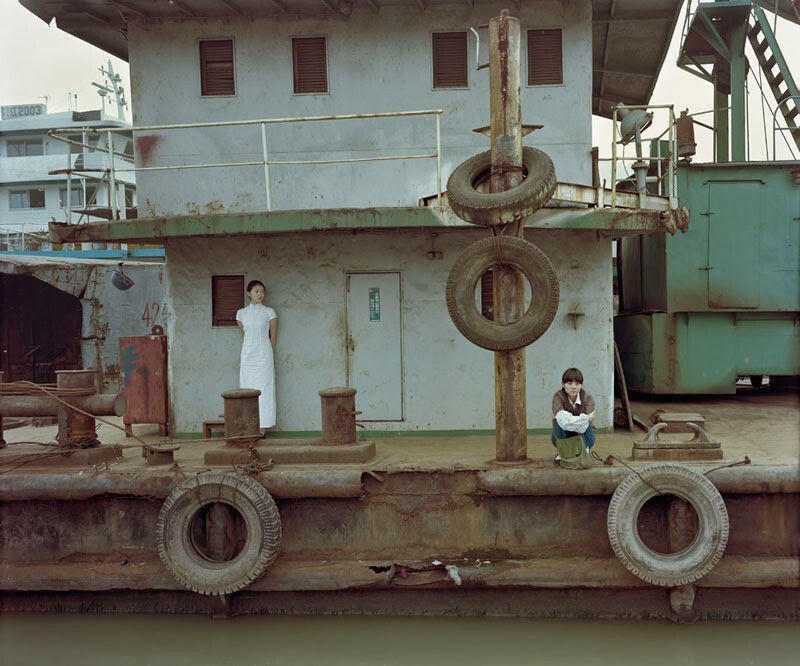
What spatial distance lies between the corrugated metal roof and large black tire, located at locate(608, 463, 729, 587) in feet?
19.8

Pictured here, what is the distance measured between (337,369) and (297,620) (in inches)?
124

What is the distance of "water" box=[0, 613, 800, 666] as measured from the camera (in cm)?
570

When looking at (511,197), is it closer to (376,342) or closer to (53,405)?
(376,342)

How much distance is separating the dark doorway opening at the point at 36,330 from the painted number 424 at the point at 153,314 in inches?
60.5

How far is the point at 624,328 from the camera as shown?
10.4m

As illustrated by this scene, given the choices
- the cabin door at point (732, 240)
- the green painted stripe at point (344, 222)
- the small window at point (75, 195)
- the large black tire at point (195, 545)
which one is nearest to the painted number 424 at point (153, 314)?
the green painted stripe at point (344, 222)

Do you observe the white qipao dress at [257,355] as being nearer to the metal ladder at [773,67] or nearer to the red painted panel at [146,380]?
the red painted panel at [146,380]

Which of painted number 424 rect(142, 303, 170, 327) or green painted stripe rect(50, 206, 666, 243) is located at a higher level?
green painted stripe rect(50, 206, 666, 243)

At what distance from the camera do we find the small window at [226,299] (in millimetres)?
8562

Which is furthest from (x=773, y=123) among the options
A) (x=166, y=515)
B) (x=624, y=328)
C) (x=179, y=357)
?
(x=166, y=515)

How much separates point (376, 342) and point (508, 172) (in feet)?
9.76

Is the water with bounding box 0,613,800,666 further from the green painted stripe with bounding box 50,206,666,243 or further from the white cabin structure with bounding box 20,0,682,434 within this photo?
the green painted stripe with bounding box 50,206,666,243

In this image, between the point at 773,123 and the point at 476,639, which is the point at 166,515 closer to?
the point at 476,639

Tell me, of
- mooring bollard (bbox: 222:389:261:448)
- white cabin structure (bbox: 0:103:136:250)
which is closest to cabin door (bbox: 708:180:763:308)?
mooring bollard (bbox: 222:389:261:448)
